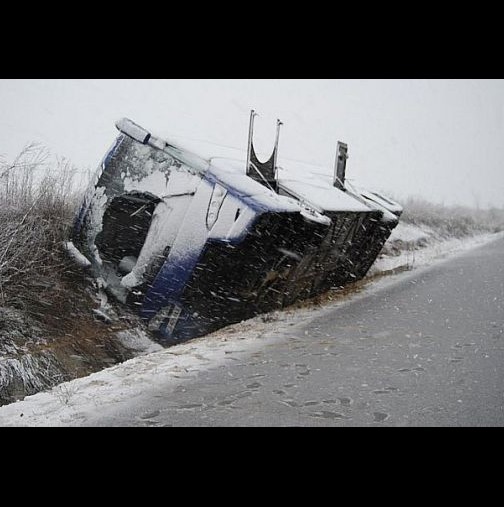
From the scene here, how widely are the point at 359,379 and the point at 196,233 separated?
7.20ft

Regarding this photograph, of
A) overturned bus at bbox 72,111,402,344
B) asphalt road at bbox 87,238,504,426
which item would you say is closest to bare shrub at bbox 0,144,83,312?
overturned bus at bbox 72,111,402,344

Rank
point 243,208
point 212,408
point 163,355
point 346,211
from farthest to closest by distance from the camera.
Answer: point 346,211 < point 243,208 < point 163,355 < point 212,408

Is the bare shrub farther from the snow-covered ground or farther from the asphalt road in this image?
the asphalt road

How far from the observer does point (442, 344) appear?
496cm

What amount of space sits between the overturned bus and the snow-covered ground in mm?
340

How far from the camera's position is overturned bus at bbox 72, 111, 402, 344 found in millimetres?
5332

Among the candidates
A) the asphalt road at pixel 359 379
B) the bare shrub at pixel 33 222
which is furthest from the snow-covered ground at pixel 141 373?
the bare shrub at pixel 33 222

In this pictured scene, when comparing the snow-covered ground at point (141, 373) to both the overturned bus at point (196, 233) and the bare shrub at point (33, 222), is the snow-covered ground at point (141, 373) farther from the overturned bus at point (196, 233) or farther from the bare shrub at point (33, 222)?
the bare shrub at point (33, 222)

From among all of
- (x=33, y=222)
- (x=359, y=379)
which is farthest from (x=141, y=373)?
(x=33, y=222)

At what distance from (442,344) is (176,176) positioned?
121 inches

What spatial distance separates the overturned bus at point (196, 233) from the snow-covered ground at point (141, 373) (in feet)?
1.12

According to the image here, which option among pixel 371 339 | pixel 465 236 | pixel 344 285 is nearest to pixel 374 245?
pixel 344 285

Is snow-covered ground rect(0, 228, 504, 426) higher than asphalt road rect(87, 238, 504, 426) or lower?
lower

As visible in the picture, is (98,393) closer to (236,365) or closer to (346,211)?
(236,365)
